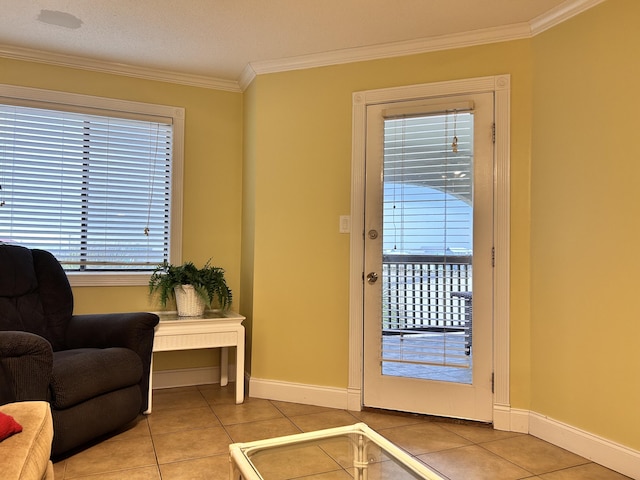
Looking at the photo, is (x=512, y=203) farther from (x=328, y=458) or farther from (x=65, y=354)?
(x=65, y=354)

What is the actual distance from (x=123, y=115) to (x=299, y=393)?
238cm

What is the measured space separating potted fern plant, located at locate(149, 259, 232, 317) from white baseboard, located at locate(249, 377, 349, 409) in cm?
66

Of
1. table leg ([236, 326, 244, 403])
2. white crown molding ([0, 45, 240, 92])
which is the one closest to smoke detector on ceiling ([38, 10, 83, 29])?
white crown molding ([0, 45, 240, 92])

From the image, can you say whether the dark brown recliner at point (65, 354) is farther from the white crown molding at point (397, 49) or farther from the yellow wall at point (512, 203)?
the white crown molding at point (397, 49)

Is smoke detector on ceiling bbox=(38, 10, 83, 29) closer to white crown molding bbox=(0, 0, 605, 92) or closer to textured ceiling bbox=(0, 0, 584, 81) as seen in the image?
textured ceiling bbox=(0, 0, 584, 81)

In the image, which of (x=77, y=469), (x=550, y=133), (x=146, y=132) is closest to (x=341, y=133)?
(x=550, y=133)

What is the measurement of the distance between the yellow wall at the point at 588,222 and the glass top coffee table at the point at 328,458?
130 centimetres

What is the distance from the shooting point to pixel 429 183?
9.87 feet

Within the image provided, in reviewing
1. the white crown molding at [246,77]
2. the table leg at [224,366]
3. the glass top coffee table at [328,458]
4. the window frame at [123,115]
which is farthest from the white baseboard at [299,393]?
the white crown molding at [246,77]

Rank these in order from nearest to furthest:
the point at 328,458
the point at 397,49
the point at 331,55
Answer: the point at 328,458 → the point at 397,49 → the point at 331,55

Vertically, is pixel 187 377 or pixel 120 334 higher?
pixel 120 334

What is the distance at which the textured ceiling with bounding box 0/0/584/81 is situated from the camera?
2.65 metres

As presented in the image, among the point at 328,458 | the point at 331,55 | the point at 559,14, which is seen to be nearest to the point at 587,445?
the point at 328,458

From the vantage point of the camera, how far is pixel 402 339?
303 cm
